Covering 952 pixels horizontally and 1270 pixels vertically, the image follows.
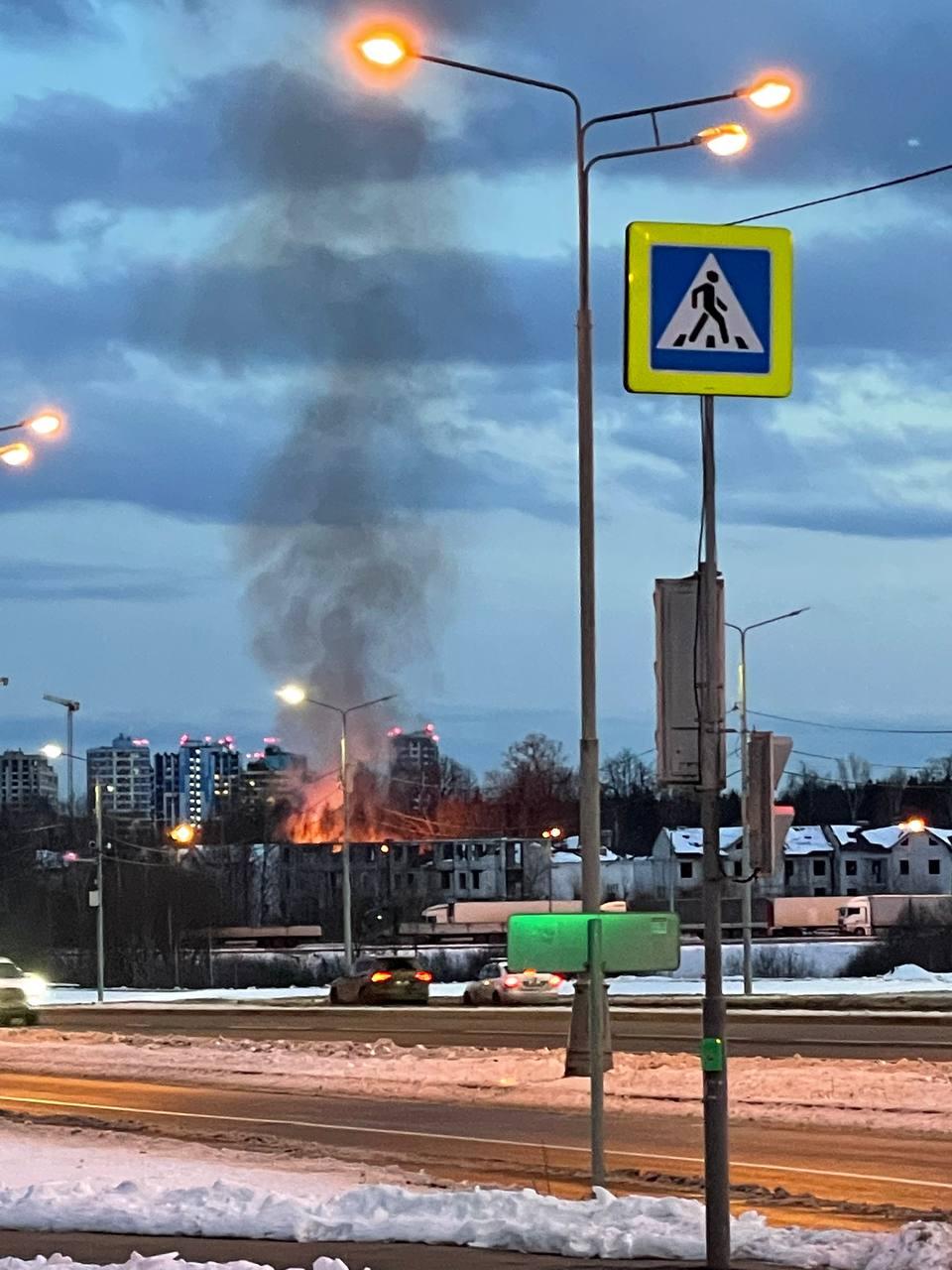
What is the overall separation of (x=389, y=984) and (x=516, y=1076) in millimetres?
28551

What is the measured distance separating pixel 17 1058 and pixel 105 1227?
21.1 m

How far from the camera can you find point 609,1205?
10812mm

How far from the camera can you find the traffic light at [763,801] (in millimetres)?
9812

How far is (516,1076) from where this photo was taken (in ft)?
76.3

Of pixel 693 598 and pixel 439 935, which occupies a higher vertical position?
pixel 693 598

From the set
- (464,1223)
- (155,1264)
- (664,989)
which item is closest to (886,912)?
(664,989)

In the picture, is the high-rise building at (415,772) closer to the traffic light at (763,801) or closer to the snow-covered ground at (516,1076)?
the snow-covered ground at (516,1076)

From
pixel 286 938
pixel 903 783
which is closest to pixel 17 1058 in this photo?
pixel 286 938

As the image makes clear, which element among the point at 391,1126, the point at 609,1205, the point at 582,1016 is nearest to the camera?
the point at 609,1205

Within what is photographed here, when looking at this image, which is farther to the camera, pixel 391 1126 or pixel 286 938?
pixel 286 938

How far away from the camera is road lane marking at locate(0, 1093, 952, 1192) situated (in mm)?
14031

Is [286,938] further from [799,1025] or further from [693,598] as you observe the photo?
[693,598]

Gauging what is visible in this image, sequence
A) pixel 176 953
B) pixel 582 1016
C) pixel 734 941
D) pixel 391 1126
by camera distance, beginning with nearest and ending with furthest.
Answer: pixel 391 1126 < pixel 582 1016 < pixel 176 953 < pixel 734 941

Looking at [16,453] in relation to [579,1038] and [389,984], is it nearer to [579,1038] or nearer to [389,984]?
[579,1038]
